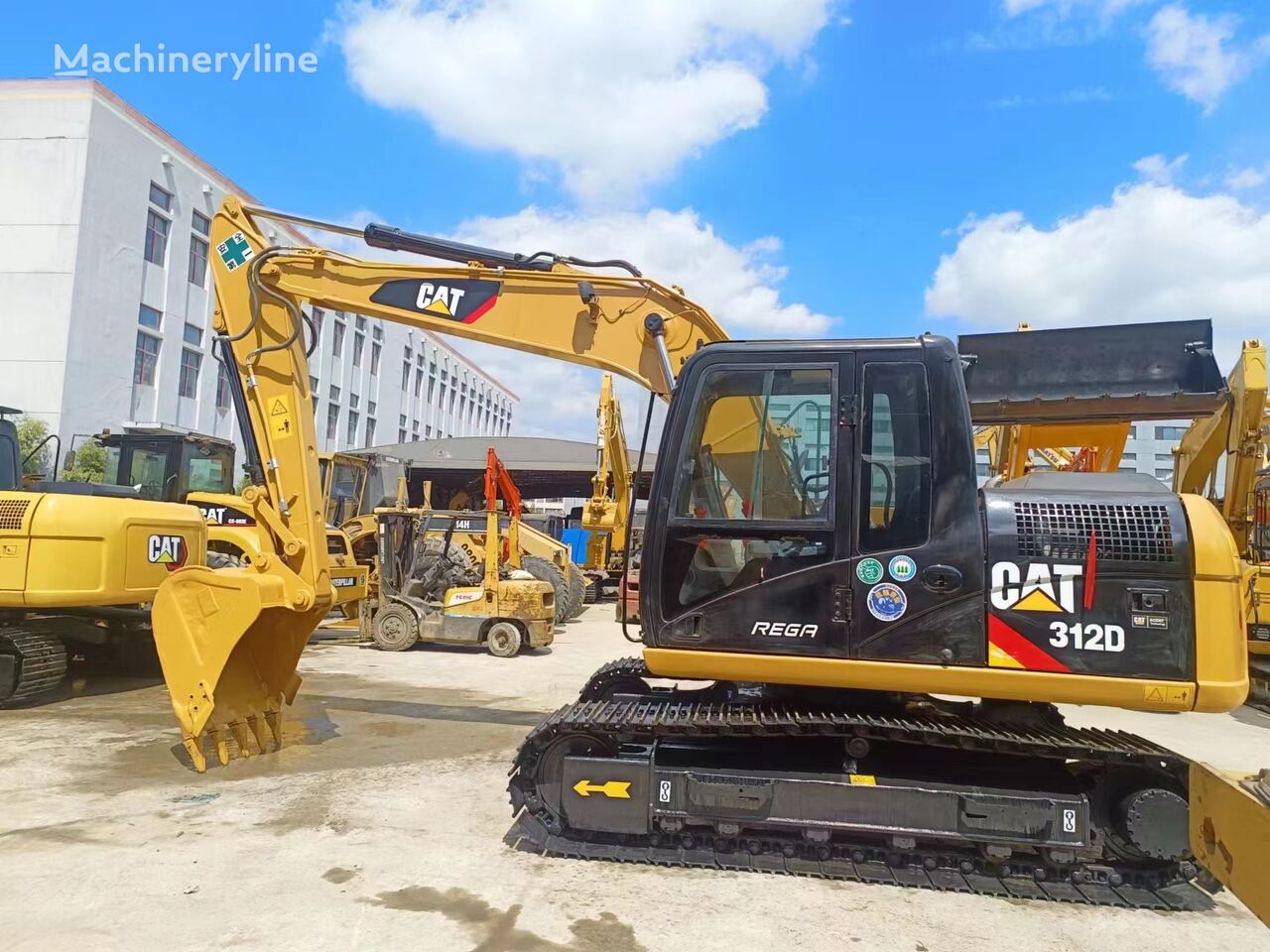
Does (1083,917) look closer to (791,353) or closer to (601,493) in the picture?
(791,353)

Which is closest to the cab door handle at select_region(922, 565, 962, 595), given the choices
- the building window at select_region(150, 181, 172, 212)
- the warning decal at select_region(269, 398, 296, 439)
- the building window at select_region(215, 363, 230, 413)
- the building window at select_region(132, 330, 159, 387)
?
the warning decal at select_region(269, 398, 296, 439)

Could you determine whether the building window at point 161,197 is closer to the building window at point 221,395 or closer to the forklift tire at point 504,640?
the building window at point 221,395

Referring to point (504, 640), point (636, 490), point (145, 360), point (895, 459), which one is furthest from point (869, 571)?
point (145, 360)

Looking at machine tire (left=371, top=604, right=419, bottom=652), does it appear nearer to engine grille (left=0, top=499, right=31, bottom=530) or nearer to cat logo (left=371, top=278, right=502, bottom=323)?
engine grille (left=0, top=499, right=31, bottom=530)

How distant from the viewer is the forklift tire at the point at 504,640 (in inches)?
470

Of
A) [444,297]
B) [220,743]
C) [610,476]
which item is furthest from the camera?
[610,476]

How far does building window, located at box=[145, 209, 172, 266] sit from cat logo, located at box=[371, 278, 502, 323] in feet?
70.6

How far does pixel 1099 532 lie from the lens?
405 cm

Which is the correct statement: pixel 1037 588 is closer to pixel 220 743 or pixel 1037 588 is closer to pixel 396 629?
pixel 220 743

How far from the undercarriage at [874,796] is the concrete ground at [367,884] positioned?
0.13 meters

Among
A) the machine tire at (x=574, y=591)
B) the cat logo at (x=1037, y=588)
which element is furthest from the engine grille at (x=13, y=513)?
the machine tire at (x=574, y=591)

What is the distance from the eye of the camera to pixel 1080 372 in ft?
20.4

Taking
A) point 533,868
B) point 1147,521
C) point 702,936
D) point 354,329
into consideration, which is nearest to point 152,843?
point 533,868

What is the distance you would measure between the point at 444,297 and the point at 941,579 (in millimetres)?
3811
